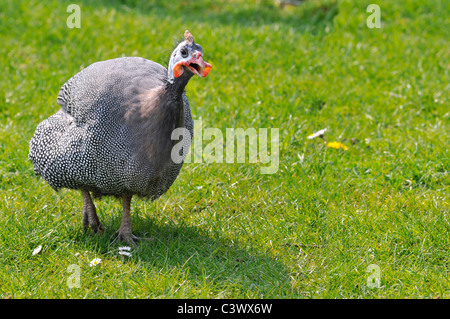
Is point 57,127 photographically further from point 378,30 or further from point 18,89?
point 378,30

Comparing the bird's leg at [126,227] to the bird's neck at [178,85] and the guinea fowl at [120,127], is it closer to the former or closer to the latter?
the guinea fowl at [120,127]

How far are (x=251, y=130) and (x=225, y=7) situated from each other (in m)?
3.24

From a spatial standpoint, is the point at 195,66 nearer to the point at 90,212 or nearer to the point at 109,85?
the point at 109,85

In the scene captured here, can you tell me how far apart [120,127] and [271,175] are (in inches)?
58.5

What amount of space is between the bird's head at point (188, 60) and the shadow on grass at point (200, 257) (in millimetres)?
1076

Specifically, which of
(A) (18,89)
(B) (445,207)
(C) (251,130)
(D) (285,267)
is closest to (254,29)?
(C) (251,130)

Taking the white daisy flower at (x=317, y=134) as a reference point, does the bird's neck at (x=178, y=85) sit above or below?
above

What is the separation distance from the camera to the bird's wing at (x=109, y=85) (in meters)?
3.20

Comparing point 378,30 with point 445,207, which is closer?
point 445,207

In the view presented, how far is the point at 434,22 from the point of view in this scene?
676cm

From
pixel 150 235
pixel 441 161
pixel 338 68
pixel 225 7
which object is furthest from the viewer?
pixel 225 7

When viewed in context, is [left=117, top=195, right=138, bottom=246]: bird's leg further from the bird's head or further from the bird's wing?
the bird's head

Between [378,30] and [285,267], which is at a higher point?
[378,30]

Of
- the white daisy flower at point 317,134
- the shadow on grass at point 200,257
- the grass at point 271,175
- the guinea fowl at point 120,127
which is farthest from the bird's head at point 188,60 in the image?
the white daisy flower at point 317,134
